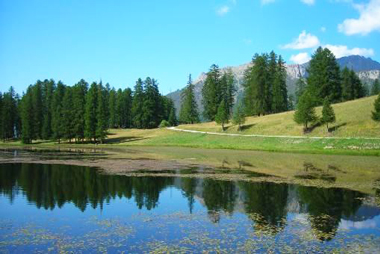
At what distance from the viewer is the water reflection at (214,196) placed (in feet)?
65.5

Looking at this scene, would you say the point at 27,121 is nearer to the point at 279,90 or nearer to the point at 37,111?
the point at 37,111

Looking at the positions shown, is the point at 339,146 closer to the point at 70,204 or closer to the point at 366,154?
the point at 366,154

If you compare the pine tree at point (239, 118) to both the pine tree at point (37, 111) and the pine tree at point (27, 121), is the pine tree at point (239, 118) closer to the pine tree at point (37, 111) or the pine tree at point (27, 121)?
the pine tree at point (27, 121)

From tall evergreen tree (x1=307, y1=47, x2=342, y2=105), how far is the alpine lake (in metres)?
57.8

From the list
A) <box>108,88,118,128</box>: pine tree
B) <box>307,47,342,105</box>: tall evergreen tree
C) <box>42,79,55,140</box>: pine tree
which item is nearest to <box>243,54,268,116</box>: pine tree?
<box>307,47,342,105</box>: tall evergreen tree

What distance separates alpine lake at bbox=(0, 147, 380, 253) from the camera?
14875mm

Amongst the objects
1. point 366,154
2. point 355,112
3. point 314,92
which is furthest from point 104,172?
point 314,92

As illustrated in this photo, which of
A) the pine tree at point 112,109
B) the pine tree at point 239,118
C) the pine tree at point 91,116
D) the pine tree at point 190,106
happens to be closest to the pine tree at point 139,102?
the pine tree at point 112,109

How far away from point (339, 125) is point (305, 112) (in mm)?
7031

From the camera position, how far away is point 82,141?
3794 inches

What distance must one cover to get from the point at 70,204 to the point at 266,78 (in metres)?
86.3

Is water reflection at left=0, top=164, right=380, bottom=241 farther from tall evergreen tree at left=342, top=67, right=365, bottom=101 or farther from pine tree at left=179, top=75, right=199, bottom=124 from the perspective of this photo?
tall evergreen tree at left=342, top=67, right=365, bottom=101

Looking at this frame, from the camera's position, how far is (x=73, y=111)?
316ft

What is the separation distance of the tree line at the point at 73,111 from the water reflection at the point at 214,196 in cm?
5944
